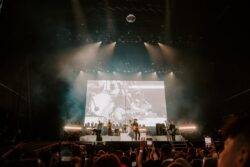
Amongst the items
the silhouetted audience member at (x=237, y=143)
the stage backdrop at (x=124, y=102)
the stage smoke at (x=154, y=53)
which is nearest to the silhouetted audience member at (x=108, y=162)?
the silhouetted audience member at (x=237, y=143)

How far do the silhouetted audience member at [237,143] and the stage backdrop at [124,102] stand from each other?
43.3ft

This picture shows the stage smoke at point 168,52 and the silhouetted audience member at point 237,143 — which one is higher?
the stage smoke at point 168,52

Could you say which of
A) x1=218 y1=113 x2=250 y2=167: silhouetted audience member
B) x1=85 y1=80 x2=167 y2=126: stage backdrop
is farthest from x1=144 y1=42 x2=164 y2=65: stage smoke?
x1=218 y1=113 x2=250 y2=167: silhouetted audience member

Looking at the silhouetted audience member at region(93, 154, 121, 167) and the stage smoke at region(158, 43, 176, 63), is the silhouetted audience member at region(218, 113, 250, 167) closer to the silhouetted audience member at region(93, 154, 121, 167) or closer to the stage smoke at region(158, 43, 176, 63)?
the silhouetted audience member at region(93, 154, 121, 167)

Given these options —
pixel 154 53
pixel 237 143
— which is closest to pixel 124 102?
pixel 154 53

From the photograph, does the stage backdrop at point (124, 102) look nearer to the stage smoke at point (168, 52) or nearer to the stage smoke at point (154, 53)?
the stage smoke at point (154, 53)

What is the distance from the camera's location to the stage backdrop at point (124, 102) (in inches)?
549

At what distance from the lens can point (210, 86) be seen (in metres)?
14.9

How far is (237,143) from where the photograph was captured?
777 millimetres

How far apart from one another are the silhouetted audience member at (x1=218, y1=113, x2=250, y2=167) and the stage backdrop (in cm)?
1320

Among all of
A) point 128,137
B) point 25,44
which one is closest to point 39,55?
point 25,44

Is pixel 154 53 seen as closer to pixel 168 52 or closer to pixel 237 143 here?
pixel 168 52

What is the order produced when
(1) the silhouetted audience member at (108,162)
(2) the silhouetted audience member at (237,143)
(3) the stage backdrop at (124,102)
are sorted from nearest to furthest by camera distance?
(2) the silhouetted audience member at (237,143) < (1) the silhouetted audience member at (108,162) < (3) the stage backdrop at (124,102)

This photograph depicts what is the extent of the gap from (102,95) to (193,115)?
231 inches
